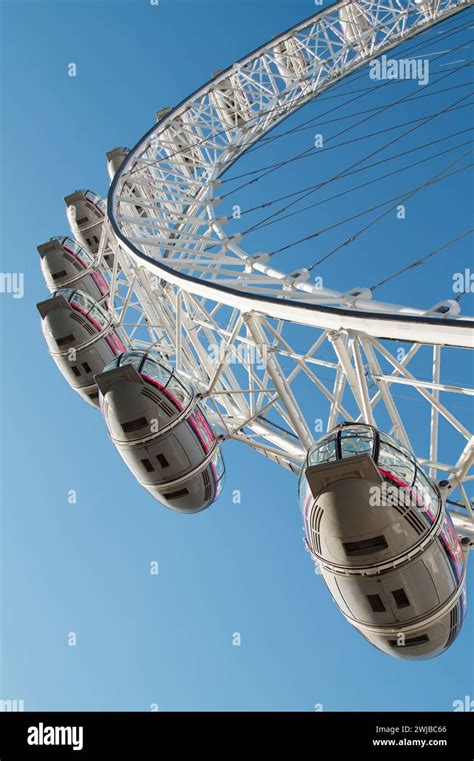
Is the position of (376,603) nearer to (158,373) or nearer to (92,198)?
(158,373)

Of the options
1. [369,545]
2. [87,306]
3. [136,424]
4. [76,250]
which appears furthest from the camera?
[76,250]

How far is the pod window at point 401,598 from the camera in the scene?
11.4m

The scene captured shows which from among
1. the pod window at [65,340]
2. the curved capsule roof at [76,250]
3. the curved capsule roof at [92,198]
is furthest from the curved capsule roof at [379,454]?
the curved capsule roof at [92,198]

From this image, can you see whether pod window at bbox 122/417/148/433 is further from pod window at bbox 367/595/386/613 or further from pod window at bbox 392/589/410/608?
pod window at bbox 392/589/410/608

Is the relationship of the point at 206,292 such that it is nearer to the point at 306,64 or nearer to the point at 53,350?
the point at 53,350

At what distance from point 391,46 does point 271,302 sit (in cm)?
2135

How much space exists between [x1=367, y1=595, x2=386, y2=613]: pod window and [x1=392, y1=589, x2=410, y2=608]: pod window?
0.74 ft

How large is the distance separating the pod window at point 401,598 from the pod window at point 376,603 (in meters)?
0.22

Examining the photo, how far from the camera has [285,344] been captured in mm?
15562

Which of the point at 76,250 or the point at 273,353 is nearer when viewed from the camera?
the point at 273,353

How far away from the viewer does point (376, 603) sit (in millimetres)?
11523

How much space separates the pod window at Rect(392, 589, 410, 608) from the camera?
37.5 ft

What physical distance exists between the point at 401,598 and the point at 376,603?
377 millimetres

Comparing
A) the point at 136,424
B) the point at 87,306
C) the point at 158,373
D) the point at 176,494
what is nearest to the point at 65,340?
the point at 87,306
